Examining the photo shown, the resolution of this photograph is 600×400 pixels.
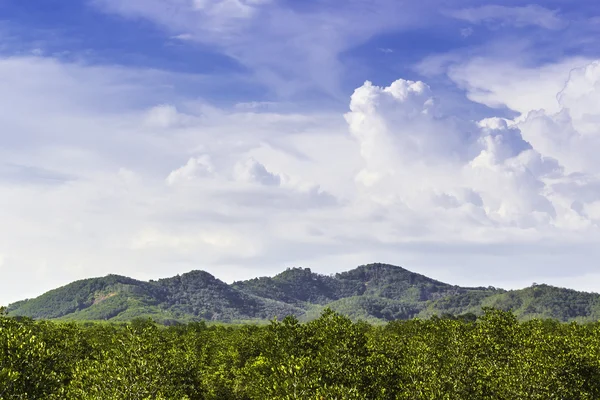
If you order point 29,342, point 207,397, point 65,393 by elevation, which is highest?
point 29,342

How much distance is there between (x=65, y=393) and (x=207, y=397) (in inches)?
1498

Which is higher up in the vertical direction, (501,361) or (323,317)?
(323,317)

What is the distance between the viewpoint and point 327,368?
68.4 metres

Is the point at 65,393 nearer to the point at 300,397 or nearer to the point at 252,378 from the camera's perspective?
the point at 300,397

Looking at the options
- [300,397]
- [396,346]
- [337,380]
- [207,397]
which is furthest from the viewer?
[396,346]

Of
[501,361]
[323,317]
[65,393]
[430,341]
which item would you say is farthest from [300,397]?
[430,341]

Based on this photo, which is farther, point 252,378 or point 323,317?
point 252,378

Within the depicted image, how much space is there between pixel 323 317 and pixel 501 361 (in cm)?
3263

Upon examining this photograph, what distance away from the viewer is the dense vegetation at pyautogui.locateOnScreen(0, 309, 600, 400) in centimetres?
5569

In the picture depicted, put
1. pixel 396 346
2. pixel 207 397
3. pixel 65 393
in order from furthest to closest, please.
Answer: pixel 396 346, pixel 207 397, pixel 65 393

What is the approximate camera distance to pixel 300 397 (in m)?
53.3

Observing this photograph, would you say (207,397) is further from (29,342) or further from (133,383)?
(29,342)

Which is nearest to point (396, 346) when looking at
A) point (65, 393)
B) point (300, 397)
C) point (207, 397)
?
point (207, 397)

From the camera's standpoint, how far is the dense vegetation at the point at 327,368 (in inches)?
2192
